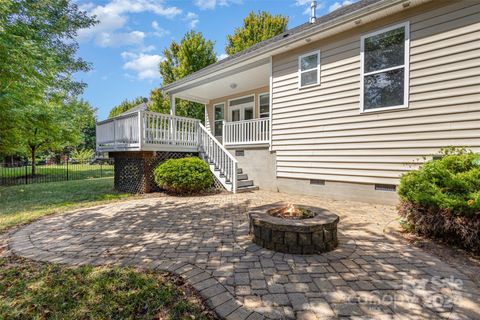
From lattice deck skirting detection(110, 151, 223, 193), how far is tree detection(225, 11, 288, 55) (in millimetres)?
15683

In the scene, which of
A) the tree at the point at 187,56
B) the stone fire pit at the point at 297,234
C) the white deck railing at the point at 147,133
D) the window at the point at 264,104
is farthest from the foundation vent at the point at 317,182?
the tree at the point at 187,56

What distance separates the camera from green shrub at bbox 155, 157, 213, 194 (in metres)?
7.02

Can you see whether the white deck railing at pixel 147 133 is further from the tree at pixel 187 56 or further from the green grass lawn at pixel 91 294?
the tree at pixel 187 56

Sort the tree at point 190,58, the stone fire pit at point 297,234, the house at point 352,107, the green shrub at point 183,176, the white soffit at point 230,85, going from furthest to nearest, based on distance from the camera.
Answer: the tree at point 190,58
the white soffit at point 230,85
the green shrub at point 183,176
the house at point 352,107
the stone fire pit at point 297,234

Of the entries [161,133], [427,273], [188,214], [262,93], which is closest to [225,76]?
[262,93]

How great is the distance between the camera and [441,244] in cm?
331

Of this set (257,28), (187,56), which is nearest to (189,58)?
(187,56)

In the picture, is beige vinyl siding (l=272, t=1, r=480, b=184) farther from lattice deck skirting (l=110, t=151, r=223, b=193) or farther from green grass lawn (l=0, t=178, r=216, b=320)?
green grass lawn (l=0, t=178, r=216, b=320)

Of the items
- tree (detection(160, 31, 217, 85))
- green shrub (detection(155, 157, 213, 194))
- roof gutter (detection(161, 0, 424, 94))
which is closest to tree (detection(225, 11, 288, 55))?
tree (detection(160, 31, 217, 85))

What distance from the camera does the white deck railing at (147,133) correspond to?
7.64 meters

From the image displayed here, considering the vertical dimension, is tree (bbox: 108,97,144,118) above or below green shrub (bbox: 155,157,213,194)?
above

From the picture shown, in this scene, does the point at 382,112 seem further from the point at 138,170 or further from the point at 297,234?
the point at 138,170

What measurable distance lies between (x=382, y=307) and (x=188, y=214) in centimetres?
387

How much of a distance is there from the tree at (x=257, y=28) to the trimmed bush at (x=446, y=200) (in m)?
19.7
